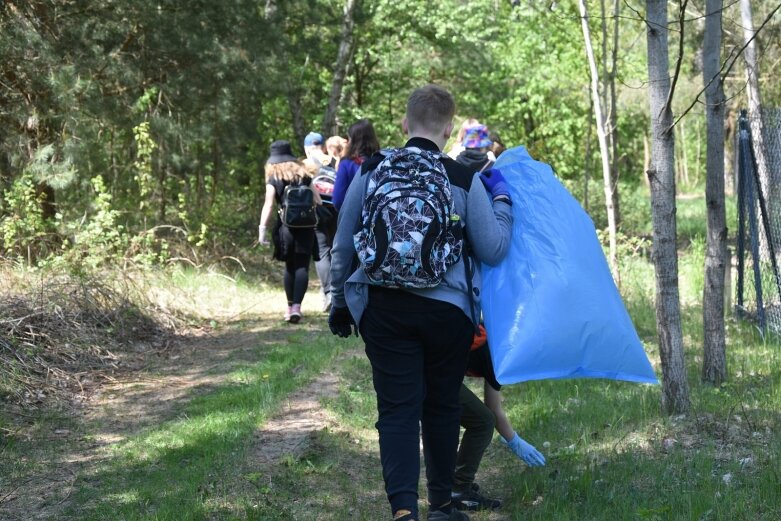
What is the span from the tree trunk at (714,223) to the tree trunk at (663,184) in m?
0.92

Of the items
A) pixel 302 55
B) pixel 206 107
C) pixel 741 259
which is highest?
pixel 302 55

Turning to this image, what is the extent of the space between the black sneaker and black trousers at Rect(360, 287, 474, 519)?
2.51 ft

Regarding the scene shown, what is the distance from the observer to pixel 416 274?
352cm

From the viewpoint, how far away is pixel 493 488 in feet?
15.9

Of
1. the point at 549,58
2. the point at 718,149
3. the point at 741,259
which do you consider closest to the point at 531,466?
the point at 718,149

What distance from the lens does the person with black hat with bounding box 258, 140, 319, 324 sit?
9789 millimetres

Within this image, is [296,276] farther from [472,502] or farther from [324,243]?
[472,502]

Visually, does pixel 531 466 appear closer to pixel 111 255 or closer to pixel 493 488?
pixel 493 488

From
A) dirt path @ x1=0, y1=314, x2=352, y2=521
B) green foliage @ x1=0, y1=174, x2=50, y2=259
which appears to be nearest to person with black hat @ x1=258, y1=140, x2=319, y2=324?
dirt path @ x1=0, y1=314, x2=352, y2=521

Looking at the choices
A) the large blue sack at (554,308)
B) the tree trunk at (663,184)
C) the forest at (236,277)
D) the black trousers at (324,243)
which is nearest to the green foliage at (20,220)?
the forest at (236,277)

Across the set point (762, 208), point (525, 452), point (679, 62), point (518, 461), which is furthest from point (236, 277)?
point (679, 62)

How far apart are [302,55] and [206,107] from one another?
17.2 feet

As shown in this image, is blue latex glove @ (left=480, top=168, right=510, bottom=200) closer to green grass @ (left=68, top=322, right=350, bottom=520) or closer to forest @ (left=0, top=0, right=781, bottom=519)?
forest @ (left=0, top=0, right=781, bottom=519)

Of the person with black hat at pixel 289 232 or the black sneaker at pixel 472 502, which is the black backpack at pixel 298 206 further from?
the black sneaker at pixel 472 502
